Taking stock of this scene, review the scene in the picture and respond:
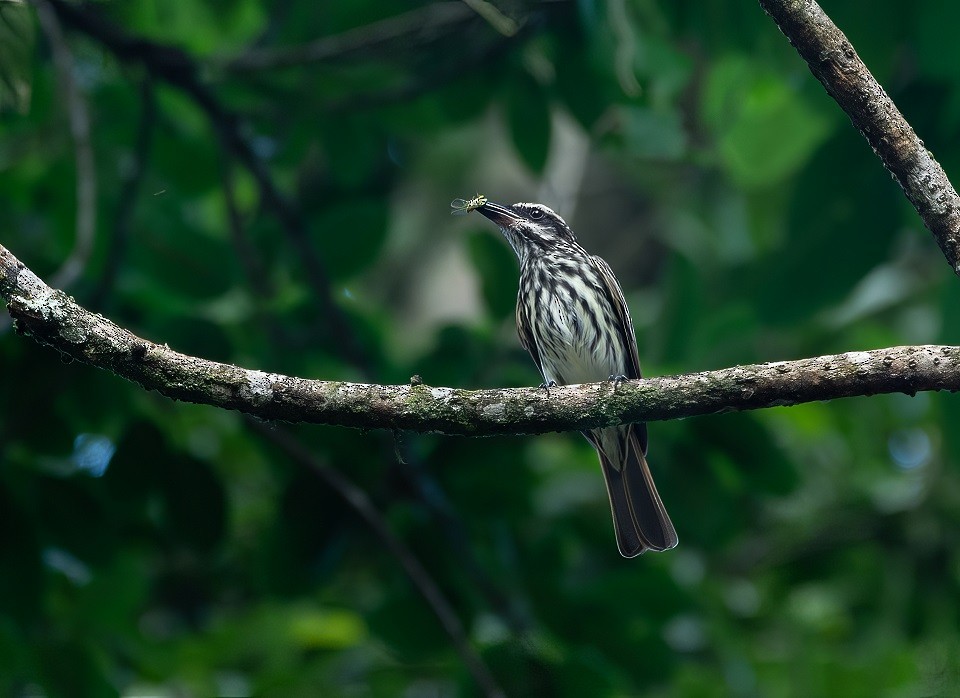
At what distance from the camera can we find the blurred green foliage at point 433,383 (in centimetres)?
451

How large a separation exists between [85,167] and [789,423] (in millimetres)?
4298

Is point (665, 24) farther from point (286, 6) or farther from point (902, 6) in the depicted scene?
point (286, 6)

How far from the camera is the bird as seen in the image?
4785 millimetres

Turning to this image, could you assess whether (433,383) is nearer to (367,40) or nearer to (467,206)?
(467,206)

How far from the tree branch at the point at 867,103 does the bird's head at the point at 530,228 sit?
9.24 ft

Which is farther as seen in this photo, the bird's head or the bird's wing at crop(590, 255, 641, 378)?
the bird's head

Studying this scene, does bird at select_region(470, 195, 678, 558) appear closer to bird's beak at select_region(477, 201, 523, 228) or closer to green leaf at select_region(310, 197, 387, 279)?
bird's beak at select_region(477, 201, 523, 228)

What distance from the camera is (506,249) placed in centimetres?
518

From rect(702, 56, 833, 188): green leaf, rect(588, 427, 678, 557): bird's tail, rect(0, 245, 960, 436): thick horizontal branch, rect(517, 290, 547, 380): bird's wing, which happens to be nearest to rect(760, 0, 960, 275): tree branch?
rect(0, 245, 960, 436): thick horizontal branch

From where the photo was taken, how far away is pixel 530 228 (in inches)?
219

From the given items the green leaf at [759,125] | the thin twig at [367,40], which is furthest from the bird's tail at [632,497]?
the thin twig at [367,40]

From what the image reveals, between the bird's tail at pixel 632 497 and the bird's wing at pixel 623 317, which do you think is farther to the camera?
the bird's wing at pixel 623 317

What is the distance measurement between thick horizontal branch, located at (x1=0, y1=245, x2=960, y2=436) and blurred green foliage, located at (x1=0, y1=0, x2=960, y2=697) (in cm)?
121

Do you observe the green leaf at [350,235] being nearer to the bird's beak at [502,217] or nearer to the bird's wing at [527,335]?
the bird's beak at [502,217]
